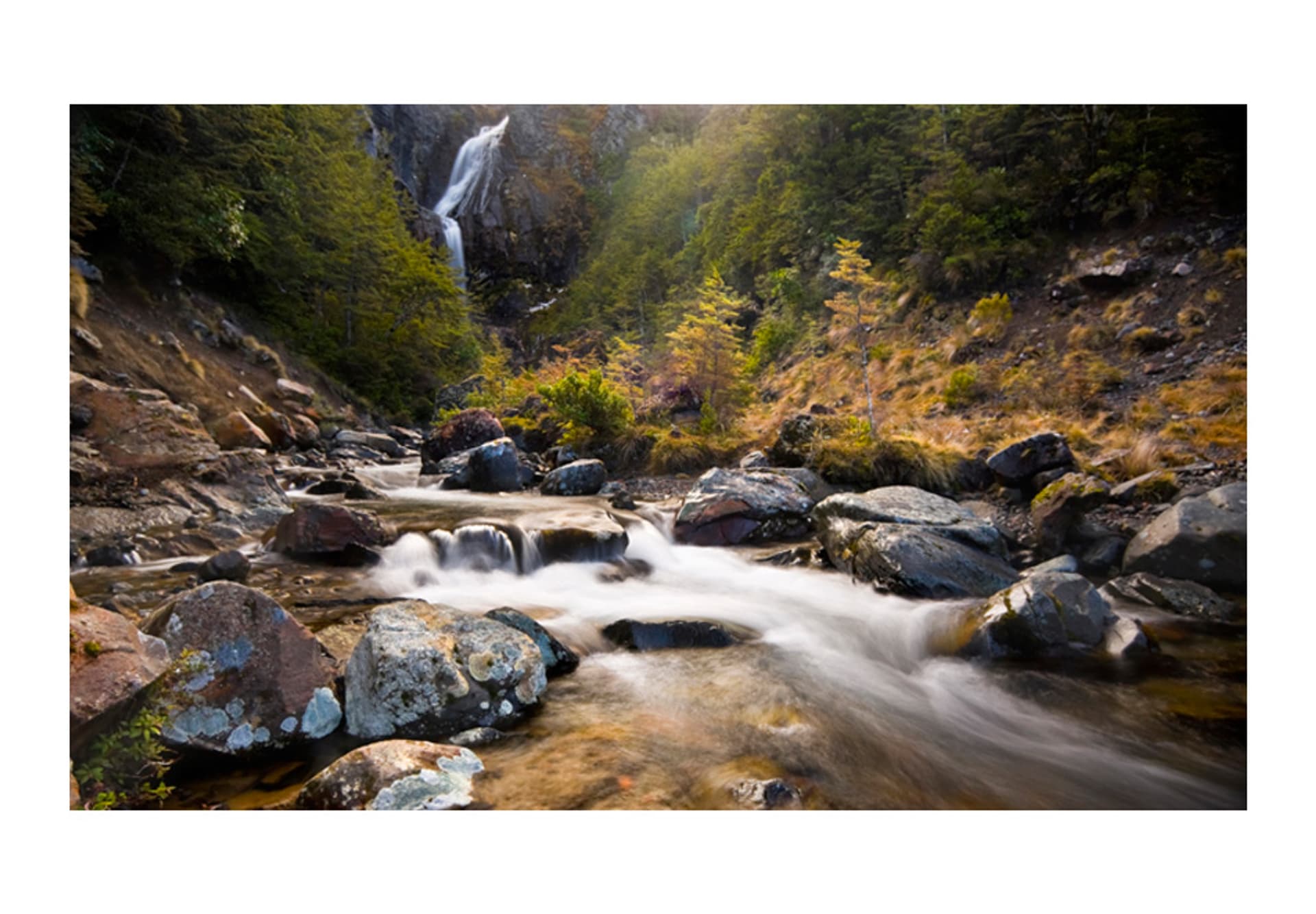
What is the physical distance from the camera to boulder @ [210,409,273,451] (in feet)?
28.5

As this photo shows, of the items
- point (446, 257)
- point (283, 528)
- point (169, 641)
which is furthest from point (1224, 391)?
point (446, 257)

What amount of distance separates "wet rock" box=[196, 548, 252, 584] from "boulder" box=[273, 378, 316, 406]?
29.7 ft

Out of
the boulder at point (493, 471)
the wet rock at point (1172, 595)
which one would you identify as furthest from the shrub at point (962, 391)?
the boulder at point (493, 471)

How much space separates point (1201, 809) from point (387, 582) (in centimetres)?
504

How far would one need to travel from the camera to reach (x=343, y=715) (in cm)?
247

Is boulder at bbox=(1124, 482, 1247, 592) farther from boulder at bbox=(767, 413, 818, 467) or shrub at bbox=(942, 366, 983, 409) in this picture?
shrub at bbox=(942, 366, 983, 409)

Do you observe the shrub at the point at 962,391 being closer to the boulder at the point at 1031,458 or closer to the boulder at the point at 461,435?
the boulder at the point at 1031,458

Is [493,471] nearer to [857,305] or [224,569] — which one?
[224,569]

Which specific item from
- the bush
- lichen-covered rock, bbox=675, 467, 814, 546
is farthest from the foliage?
the bush

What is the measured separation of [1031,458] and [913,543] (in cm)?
288

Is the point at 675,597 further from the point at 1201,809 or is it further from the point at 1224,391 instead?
the point at 1224,391

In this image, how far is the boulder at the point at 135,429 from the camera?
5.02 meters

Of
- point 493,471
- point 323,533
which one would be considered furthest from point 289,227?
point 323,533

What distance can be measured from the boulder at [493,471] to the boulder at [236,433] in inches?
133
